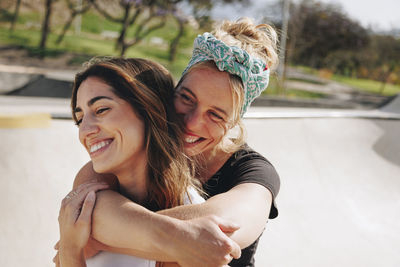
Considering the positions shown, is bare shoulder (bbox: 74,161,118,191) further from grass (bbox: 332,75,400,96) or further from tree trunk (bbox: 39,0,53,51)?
grass (bbox: 332,75,400,96)

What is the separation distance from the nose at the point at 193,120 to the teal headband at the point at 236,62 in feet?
0.78

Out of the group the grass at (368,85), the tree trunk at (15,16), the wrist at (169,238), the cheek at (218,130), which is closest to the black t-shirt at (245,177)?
the cheek at (218,130)

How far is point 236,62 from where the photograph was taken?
1.77 m

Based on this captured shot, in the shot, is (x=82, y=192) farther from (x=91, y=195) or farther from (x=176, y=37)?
(x=176, y=37)

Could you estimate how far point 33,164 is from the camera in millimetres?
3293

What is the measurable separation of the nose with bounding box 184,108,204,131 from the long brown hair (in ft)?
0.16

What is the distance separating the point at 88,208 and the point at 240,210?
0.61 m

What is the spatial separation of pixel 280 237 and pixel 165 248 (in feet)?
8.15

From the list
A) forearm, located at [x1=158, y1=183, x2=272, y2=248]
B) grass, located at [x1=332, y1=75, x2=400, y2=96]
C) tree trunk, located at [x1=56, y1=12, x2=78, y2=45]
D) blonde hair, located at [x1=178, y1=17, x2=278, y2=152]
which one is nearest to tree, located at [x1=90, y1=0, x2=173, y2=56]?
tree trunk, located at [x1=56, y1=12, x2=78, y2=45]

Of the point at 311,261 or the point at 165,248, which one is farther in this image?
the point at 311,261

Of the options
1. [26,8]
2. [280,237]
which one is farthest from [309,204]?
[26,8]

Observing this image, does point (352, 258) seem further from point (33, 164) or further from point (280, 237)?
point (33, 164)

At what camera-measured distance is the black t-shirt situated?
1.75m

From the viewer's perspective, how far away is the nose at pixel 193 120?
1.72 meters
